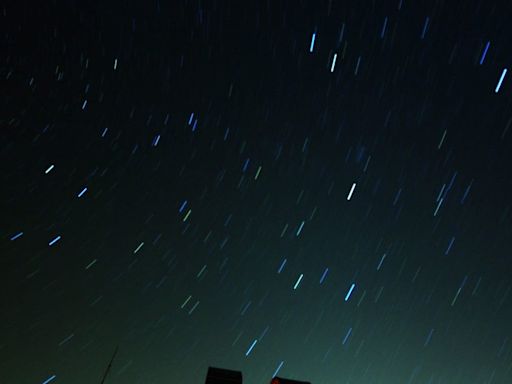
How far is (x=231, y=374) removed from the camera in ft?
149

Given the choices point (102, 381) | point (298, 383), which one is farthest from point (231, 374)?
point (102, 381)

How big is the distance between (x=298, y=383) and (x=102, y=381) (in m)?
24.9

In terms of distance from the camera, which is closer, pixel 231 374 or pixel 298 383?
pixel 298 383

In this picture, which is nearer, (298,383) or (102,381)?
(298,383)

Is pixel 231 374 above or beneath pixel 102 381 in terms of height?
above

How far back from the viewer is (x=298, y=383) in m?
35.8

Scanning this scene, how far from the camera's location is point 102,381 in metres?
46.0

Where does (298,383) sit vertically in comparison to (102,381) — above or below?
above

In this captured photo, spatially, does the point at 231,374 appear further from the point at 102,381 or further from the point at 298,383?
the point at 102,381

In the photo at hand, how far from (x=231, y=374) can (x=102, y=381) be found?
1546cm

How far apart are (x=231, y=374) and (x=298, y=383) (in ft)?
40.4
